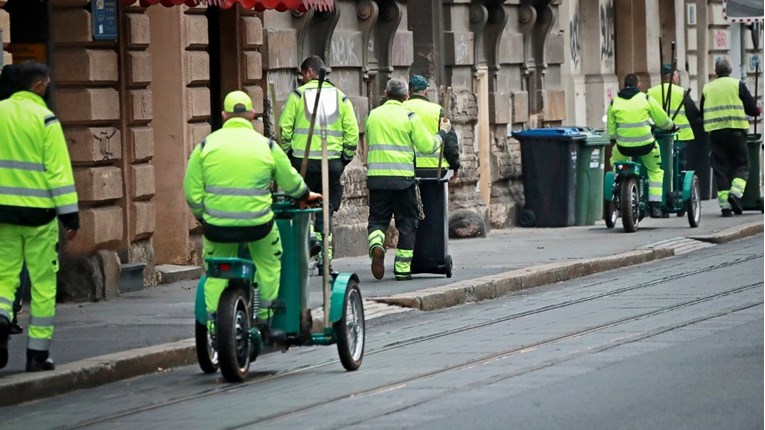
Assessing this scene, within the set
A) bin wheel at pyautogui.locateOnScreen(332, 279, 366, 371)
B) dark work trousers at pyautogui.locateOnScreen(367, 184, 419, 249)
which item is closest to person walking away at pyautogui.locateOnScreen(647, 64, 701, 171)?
dark work trousers at pyautogui.locateOnScreen(367, 184, 419, 249)

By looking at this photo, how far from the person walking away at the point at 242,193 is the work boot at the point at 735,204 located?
609 inches

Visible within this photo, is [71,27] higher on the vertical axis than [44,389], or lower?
higher

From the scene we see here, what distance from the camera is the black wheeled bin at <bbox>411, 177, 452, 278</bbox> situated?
698 inches

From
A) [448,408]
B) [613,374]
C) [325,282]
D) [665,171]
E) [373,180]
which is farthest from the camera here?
[665,171]

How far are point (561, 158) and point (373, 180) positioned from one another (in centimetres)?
814

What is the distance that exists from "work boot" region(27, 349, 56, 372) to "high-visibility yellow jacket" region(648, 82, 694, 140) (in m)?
14.7

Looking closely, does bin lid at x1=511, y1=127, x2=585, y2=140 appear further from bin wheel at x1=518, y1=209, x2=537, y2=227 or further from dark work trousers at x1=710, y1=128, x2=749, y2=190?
dark work trousers at x1=710, y1=128, x2=749, y2=190

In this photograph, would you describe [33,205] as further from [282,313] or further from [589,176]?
[589,176]

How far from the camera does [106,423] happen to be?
388 inches

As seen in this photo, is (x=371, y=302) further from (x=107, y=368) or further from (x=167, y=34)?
(x=107, y=368)

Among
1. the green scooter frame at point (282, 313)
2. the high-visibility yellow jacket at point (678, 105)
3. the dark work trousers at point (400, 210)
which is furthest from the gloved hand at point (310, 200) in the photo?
the high-visibility yellow jacket at point (678, 105)

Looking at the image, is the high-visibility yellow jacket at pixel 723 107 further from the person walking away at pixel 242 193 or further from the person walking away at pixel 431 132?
the person walking away at pixel 242 193

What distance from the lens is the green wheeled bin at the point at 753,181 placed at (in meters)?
26.9

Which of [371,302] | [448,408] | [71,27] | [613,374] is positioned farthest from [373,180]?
[448,408]
